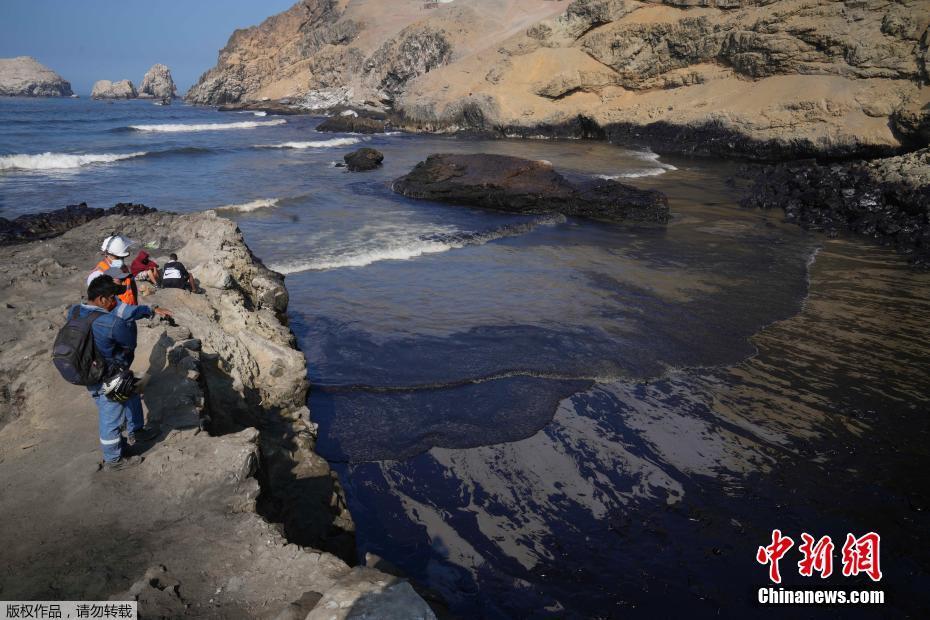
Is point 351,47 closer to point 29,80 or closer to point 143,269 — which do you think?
point 143,269

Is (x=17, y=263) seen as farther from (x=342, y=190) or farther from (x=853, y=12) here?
(x=853, y=12)

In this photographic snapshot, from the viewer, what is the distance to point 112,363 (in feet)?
12.5

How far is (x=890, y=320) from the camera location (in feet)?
29.9

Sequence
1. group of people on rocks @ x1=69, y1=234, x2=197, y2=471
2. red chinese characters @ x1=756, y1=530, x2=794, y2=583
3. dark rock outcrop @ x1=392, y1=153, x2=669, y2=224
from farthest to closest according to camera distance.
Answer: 1. dark rock outcrop @ x1=392, y1=153, x2=669, y2=224
2. red chinese characters @ x1=756, y1=530, x2=794, y2=583
3. group of people on rocks @ x1=69, y1=234, x2=197, y2=471

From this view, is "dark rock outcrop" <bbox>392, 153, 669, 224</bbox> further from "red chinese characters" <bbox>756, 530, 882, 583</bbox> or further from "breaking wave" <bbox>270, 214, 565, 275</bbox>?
"red chinese characters" <bbox>756, 530, 882, 583</bbox>

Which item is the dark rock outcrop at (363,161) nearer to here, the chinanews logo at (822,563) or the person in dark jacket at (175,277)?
the person in dark jacket at (175,277)

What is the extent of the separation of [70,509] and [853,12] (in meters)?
34.0

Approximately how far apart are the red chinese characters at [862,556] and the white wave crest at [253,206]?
15.4m

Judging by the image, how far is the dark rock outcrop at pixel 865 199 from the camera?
577 inches

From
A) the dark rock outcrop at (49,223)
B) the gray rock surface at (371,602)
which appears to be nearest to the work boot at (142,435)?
the gray rock surface at (371,602)

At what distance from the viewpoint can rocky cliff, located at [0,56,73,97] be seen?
359 ft

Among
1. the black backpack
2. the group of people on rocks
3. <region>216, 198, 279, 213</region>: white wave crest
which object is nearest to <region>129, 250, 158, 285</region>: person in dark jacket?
the group of people on rocks

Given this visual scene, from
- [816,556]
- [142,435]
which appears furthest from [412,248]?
[816,556]

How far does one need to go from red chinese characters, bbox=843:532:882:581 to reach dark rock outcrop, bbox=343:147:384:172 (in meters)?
22.2
